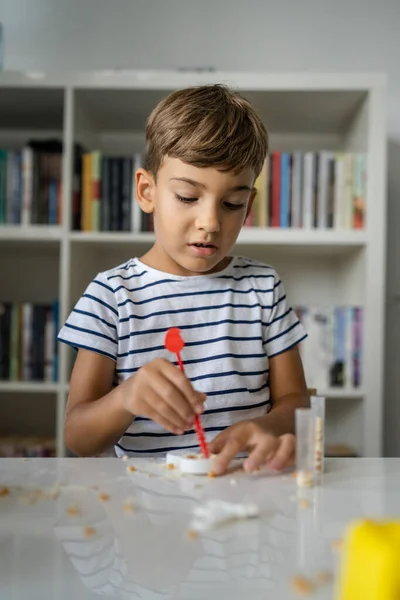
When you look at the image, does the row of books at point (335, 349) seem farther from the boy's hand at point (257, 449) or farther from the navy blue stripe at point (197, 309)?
the boy's hand at point (257, 449)

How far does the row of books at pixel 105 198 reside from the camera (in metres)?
2.06

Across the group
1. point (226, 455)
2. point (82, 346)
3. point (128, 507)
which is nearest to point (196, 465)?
point (226, 455)

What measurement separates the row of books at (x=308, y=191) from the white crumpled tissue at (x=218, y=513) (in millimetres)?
1520

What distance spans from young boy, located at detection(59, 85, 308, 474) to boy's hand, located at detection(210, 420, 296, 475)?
0.40ft

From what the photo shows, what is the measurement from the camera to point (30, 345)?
209 cm

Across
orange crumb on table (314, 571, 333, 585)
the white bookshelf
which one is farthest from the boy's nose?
the white bookshelf

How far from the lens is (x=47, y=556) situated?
48 centimetres

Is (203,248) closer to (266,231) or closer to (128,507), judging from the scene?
(128,507)

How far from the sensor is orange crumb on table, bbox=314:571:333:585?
1.42 feet

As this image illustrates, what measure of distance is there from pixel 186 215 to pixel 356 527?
27.4 inches

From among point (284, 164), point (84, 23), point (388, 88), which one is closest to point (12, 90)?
point (84, 23)

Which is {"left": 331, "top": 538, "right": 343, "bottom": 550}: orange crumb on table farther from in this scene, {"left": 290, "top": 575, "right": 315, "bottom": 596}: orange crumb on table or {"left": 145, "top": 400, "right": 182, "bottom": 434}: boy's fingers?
{"left": 145, "top": 400, "right": 182, "bottom": 434}: boy's fingers

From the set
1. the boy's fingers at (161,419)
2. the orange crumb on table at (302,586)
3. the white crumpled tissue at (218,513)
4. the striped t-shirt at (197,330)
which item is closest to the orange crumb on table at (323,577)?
the orange crumb on table at (302,586)

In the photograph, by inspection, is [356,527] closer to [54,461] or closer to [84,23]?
[54,461]
